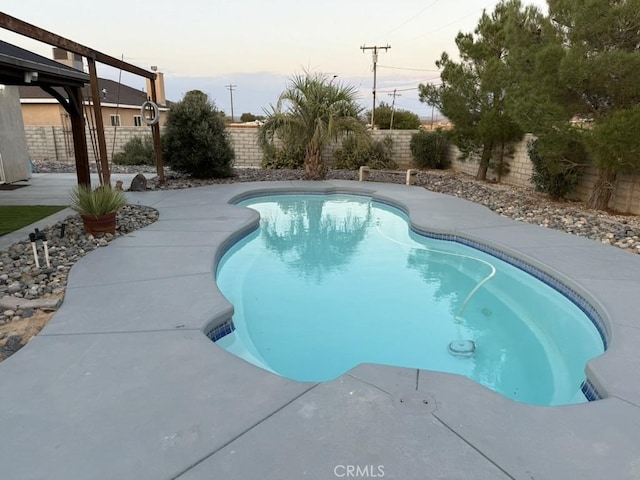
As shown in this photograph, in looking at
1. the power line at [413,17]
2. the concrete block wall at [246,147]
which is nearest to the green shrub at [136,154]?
the concrete block wall at [246,147]

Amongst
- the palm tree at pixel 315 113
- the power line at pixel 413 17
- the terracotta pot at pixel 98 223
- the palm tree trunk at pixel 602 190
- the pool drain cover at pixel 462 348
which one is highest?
the power line at pixel 413 17

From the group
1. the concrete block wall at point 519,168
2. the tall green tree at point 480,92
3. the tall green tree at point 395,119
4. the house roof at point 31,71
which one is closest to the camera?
the house roof at point 31,71

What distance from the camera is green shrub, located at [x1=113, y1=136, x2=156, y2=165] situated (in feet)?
48.4

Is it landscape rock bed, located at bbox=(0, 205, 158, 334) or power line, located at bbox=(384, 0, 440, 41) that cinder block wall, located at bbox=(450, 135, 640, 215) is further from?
power line, located at bbox=(384, 0, 440, 41)

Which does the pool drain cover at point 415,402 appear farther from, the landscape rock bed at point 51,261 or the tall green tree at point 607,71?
the tall green tree at point 607,71

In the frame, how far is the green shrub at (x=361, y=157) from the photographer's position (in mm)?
13914

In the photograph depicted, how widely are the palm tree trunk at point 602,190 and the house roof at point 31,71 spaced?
8.91 m

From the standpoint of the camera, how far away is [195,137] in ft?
36.0

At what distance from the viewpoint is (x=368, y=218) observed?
860 centimetres

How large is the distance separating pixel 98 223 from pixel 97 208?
217mm

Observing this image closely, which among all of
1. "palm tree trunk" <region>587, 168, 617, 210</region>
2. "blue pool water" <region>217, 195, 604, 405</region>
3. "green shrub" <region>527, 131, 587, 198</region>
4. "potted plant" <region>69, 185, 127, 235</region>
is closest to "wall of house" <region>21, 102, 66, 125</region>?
"potted plant" <region>69, 185, 127, 235</region>

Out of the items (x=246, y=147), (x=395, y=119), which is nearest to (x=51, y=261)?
(x=246, y=147)

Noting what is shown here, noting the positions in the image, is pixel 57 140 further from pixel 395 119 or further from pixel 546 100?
pixel 395 119

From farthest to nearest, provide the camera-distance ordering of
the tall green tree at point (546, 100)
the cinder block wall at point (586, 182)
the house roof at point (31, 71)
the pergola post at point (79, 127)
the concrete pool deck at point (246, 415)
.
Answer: the cinder block wall at point (586, 182), the pergola post at point (79, 127), the tall green tree at point (546, 100), the house roof at point (31, 71), the concrete pool deck at point (246, 415)
